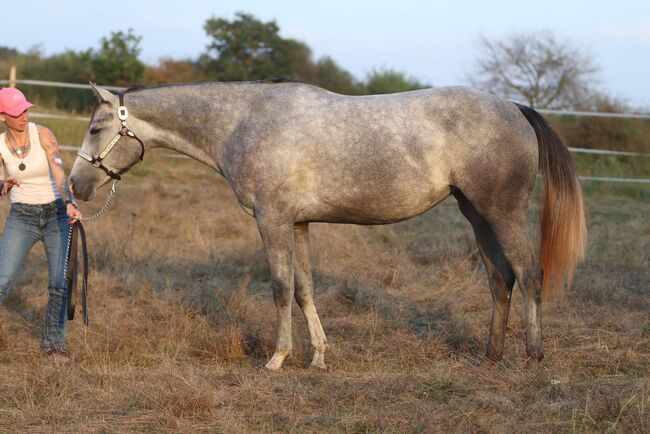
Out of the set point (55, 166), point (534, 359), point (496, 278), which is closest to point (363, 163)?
point (496, 278)

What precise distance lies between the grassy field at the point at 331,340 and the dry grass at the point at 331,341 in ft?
0.05

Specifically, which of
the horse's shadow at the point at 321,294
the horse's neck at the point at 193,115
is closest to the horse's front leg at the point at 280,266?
the horse's neck at the point at 193,115

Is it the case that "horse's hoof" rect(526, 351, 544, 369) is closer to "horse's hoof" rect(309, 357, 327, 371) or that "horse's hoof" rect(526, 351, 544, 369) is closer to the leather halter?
"horse's hoof" rect(309, 357, 327, 371)

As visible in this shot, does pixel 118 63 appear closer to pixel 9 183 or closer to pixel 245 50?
pixel 245 50

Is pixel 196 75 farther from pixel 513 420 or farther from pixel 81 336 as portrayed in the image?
pixel 513 420

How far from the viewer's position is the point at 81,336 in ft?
21.4

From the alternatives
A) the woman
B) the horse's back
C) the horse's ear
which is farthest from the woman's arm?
the horse's back

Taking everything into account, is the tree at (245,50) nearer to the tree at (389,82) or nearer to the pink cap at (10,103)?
the tree at (389,82)

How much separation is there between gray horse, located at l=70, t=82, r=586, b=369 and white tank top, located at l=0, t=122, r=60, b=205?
0.66 ft

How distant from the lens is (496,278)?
19.1 feet

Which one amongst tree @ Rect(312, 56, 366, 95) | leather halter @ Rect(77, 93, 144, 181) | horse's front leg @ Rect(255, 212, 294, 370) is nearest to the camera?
horse's front leg @ Rect(255, 212, 294, 370)

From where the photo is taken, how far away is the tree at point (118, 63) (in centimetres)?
2048

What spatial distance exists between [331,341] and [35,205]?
7.84 ft

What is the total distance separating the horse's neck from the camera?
19.1 feet
